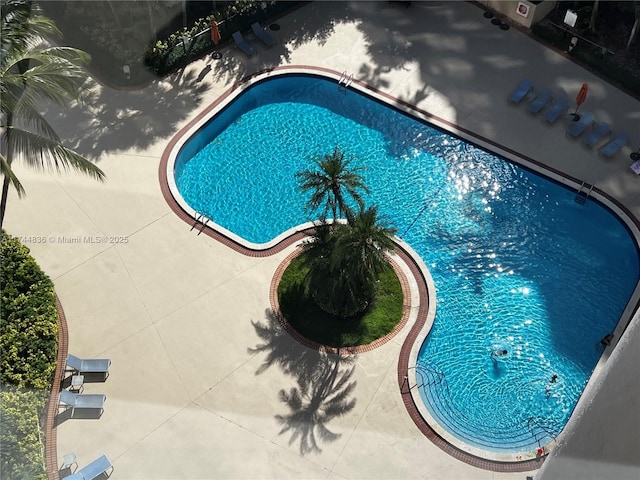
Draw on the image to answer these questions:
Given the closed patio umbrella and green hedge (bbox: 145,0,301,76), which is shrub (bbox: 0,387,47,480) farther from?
the closed patio umbrella

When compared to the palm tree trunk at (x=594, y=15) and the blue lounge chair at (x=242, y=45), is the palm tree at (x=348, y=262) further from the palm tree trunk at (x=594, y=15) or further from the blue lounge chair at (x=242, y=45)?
the palm tree trunk at (x=594, y=15)

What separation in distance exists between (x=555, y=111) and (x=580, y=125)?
1122 millimetres

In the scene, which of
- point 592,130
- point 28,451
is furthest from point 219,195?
point 592,130

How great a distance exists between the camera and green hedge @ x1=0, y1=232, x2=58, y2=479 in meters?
16.2

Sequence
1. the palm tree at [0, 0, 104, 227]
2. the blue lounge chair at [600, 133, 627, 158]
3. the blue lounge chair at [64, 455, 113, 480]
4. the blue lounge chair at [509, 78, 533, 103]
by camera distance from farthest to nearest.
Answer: the blue lounge chair at [509, 78, 533, 103], the blue lounge chair at [600, 133, 627, 158], the palm tree at [0, 0, 104, 227], the blue lounge chair at [64, 455, 113, 480]

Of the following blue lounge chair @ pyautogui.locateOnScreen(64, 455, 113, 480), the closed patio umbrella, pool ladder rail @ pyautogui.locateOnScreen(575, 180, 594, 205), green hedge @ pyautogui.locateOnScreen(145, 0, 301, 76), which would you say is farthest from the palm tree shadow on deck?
the closed patio umbrella

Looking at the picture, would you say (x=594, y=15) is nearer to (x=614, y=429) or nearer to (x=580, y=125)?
(x=580, y=125)

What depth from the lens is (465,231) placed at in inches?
893

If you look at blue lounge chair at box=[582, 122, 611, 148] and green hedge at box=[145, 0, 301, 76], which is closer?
blue lounge chair at box=[582, 122, 611, 148]

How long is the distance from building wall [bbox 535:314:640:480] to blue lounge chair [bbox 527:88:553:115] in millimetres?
22381

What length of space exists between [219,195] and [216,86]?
5.52 meters

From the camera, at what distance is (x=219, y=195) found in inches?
922

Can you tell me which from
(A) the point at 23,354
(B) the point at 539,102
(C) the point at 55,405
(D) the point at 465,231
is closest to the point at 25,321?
(A) the point at 23,354

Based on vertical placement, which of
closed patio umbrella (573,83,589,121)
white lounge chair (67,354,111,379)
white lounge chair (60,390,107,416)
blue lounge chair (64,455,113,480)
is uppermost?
closed patio umbrella (573,83,589,121)
